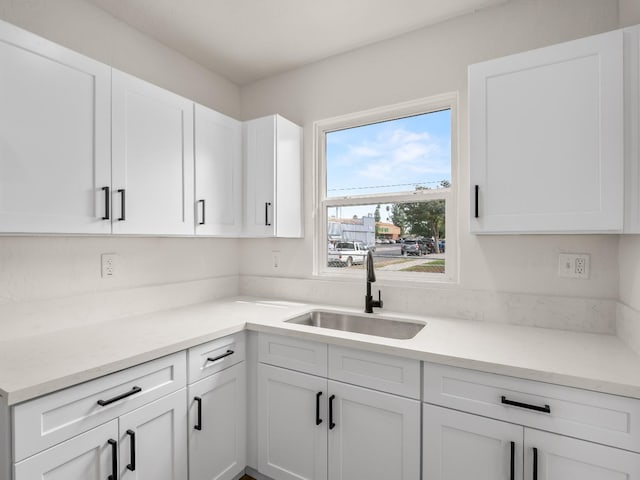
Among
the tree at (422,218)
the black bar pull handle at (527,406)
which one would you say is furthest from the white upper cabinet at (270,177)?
the black bar pull handle at (527,406)

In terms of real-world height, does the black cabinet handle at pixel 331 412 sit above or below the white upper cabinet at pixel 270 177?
below

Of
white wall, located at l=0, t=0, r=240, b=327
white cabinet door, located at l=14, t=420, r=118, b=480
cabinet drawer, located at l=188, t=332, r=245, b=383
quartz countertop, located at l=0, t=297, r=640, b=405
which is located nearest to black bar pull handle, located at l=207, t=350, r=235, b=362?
cabinet drawer, located at l=188, t=332, r=245, b=383

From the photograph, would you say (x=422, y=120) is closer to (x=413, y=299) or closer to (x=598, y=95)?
(x=598, y=95)

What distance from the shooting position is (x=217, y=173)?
2.19 m

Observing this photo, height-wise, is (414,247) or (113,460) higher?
(414,247)

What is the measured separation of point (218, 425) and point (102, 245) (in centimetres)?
114

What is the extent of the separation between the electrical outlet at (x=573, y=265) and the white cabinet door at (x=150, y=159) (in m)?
1.98

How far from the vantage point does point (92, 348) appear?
56.6 inches

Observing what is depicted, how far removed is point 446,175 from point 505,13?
2.92ft

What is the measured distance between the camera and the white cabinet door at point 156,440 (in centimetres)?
133

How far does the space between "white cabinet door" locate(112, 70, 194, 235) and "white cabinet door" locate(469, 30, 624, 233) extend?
4.94 feet

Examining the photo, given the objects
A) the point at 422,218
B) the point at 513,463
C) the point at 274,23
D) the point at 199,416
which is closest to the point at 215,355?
the point at 199,416

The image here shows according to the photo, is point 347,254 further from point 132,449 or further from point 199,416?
point 132,449

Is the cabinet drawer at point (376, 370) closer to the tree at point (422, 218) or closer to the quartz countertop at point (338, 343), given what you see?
the quartz countertop at point (338, 343)
